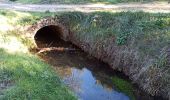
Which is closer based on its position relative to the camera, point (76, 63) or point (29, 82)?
point (29, 82)

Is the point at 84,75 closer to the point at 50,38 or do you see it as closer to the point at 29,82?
the point at 29,82

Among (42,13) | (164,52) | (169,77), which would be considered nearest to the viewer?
(169,77)

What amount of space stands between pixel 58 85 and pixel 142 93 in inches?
219

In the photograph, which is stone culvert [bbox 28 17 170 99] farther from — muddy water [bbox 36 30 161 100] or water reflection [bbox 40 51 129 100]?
water reflection [bbox 40 51 129 100]

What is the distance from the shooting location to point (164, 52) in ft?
70.5

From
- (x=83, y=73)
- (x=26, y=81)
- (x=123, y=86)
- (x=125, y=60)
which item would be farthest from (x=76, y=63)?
(x=26, y=81)

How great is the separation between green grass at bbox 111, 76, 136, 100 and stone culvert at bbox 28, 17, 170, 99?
1.58ft

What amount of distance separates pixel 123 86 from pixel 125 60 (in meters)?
1.91

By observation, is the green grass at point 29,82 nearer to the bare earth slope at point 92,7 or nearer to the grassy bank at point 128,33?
the grassy bank at point 128,33

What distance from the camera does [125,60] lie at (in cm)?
2400

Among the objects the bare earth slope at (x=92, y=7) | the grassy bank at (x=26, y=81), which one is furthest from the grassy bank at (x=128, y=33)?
the grassy bank at (x=26, y=81)

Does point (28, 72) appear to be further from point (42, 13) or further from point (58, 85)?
point (42, 13)

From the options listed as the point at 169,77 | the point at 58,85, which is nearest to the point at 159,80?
the point at 169,77

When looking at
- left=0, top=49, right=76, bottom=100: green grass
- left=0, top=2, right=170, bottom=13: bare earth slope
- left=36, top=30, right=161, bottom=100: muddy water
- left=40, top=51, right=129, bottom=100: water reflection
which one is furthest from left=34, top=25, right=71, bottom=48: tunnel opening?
left=0, top=49, right=76, bottom=100: green grass
